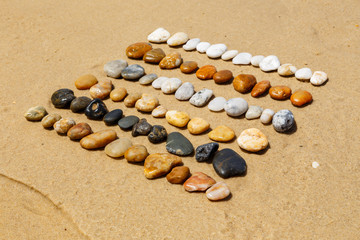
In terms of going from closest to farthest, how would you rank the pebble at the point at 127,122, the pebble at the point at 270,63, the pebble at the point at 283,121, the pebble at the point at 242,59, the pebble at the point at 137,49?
1. the pebble at the point at 283,121
2. the pebble at the point at 127,122
3. the pebble at the point at 270,63
4. the pebble at the point at 242,59
5. the pebble at the point at 137,49

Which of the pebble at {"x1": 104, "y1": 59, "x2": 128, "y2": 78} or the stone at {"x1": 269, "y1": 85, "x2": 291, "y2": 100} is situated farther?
the pebble at {"x1": 104, "y1": 59, "x2": 128, "y2": 78}

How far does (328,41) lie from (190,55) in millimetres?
1665

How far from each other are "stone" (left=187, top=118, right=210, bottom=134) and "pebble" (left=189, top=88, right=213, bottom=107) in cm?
28

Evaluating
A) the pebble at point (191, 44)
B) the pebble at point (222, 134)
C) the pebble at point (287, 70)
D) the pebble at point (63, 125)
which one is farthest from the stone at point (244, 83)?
the pebble at point (63, 125)

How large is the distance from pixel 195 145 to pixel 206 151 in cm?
23

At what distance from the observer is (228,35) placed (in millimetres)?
4297

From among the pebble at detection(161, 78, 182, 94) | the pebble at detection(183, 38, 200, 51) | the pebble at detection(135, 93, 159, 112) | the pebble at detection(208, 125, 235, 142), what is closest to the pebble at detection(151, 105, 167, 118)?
the pebble at detection(135, 93, 159, 112)

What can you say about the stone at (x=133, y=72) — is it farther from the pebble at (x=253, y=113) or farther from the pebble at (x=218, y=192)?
the pebble at (x=218, y=192)

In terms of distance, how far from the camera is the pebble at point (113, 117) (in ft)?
10.5

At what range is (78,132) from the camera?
3.05 meters

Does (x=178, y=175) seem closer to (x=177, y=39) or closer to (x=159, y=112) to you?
(x=159, y=112)

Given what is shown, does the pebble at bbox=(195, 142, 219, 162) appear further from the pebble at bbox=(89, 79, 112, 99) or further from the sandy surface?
the pebble at bbox=(89, 79, 112, 99)

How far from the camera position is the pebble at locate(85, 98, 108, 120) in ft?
10.7

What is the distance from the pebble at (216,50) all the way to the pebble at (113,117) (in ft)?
4.39
